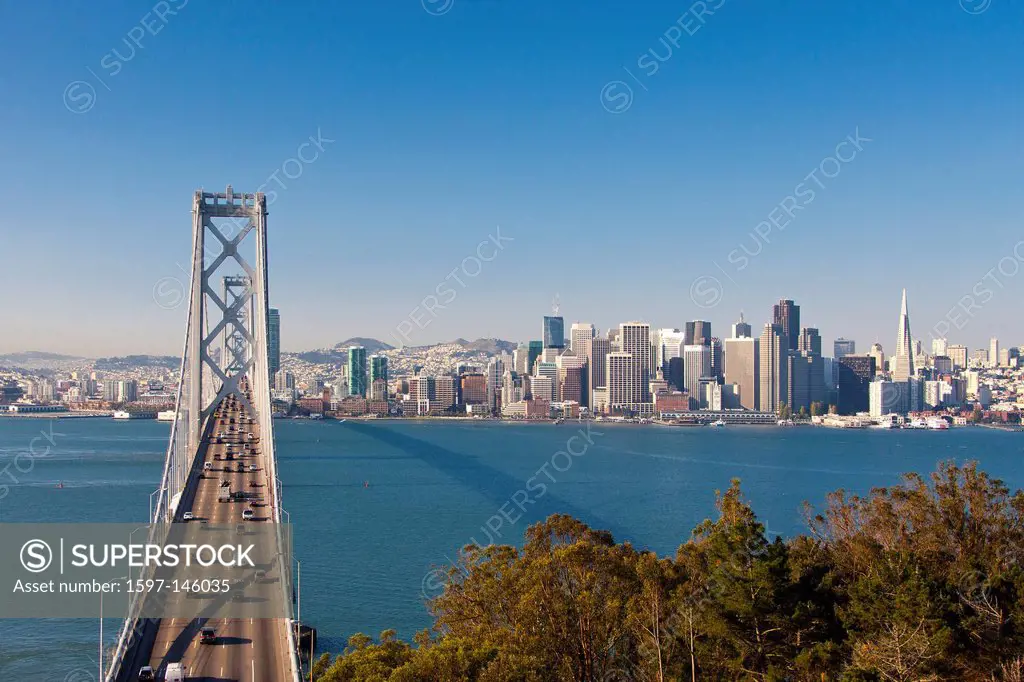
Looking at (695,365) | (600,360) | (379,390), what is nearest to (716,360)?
(695,365)

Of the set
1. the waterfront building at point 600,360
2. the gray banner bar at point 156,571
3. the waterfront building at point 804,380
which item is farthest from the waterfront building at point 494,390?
the gray banner bar at point 156,571

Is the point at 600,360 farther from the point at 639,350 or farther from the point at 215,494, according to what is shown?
the point at 215,494

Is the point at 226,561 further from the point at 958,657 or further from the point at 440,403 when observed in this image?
the point at 440,403

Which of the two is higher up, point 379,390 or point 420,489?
point 379,390

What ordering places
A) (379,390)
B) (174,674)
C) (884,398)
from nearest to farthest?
1. (174,674)
2. (884,398)
3. (379,390)

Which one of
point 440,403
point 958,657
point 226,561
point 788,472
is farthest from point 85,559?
point 440,403

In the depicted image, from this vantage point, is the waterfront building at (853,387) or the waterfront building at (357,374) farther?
the waterfront building at (357,374)

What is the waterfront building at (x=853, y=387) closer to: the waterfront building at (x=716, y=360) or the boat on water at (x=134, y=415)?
the waterfront building at (x=716, y=360)
